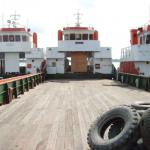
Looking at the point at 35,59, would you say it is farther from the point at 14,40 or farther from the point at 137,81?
the point at 137,81

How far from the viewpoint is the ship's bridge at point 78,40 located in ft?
113

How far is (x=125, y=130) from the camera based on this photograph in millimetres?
5633

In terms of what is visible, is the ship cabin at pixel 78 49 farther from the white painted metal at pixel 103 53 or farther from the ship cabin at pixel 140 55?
the ship cabin at pixel 140 55

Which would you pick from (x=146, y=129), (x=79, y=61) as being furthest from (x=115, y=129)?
(x=79, y=61)

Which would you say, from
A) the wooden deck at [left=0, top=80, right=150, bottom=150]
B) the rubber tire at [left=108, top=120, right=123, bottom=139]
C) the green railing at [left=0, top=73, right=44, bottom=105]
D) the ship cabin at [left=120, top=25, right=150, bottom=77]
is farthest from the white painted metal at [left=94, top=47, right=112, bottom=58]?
the rubber tire at [left=108, top=120, right=123, bottom=139]

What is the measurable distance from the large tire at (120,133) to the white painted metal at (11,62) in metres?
29.9

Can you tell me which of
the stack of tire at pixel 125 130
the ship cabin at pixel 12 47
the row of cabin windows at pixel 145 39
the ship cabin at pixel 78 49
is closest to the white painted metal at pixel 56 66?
the ship cabin at pixel 78 49

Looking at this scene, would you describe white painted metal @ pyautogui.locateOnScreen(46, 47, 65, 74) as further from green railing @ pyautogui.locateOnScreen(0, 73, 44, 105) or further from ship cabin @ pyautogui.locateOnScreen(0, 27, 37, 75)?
green railing @ pyautogui.locateOnScreen(0, 73, 44, 105)

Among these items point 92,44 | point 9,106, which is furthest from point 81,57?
point 9,106

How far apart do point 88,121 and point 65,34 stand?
1045 inches

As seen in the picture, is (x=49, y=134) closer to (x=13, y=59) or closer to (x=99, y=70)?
Result: (x=99, y=70)

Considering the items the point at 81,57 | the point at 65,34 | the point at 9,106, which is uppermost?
the point at 65,34

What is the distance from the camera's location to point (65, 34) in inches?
1389

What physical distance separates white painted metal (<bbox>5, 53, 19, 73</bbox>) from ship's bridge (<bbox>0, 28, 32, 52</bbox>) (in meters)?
0.79
